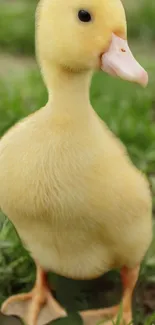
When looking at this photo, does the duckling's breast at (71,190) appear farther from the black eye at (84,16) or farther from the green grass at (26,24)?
the green grass at (26,24)

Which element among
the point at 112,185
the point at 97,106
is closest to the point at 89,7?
the point at 112,185

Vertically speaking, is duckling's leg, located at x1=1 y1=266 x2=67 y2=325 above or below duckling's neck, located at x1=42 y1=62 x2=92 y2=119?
below

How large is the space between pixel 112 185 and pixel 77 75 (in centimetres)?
19

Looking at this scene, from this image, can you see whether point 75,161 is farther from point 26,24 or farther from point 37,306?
point 26,24

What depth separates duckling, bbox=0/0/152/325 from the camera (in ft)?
3.64

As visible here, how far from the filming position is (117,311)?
1407mm

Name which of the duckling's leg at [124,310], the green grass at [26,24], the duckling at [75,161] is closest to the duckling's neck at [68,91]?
the duckling at [75,161]

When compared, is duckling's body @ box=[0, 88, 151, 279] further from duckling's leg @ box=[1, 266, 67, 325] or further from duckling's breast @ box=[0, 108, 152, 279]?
duckling's leg @ box=[1, 266, 67, 325]

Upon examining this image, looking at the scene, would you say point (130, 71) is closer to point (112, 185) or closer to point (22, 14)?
point (112, 185)

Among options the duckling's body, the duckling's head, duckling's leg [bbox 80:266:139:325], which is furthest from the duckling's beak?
duckling's leg [bbox 80:266:139:325]

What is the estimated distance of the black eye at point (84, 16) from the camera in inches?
43.0

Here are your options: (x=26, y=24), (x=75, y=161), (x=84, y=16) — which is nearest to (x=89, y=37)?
(x=84, y=16)

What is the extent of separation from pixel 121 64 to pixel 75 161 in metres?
0.18

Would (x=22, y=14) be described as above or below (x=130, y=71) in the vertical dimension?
below
